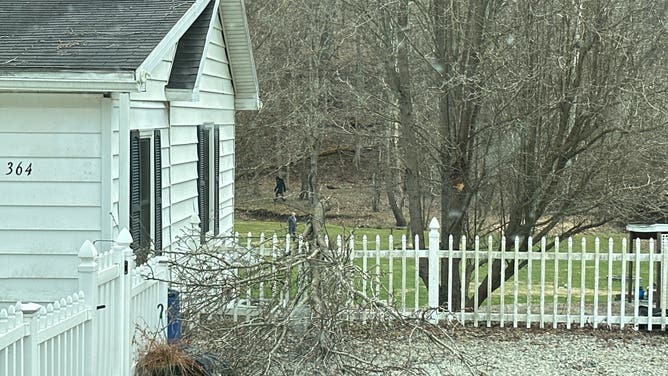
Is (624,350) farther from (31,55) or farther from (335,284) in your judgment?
(31,55)

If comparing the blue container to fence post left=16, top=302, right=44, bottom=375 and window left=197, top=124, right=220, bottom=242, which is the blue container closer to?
fence post left=16, top=302, right=44, bottom=375

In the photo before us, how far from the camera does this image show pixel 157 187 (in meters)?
10.2

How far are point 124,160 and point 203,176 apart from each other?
12.8 ft

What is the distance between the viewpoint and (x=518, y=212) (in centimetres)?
1309

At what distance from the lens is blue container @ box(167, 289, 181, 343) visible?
8.54 meters

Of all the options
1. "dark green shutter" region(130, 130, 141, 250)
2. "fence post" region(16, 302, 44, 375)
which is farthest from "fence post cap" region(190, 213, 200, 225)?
"fence post" region(16, 302, 44, 375)

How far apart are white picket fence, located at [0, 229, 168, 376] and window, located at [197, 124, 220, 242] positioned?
407 centimetres

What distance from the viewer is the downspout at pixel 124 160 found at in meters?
8.77

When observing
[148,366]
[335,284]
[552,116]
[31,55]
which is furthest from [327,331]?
[552,116]

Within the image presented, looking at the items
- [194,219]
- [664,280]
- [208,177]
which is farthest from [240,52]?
[664,280]

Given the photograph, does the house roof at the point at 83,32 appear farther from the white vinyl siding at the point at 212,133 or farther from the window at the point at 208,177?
the window at the point at 208,177

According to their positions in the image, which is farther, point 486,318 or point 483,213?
point 483,213

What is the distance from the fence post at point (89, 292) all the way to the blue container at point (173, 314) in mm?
1912

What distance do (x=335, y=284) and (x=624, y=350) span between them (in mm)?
4500
